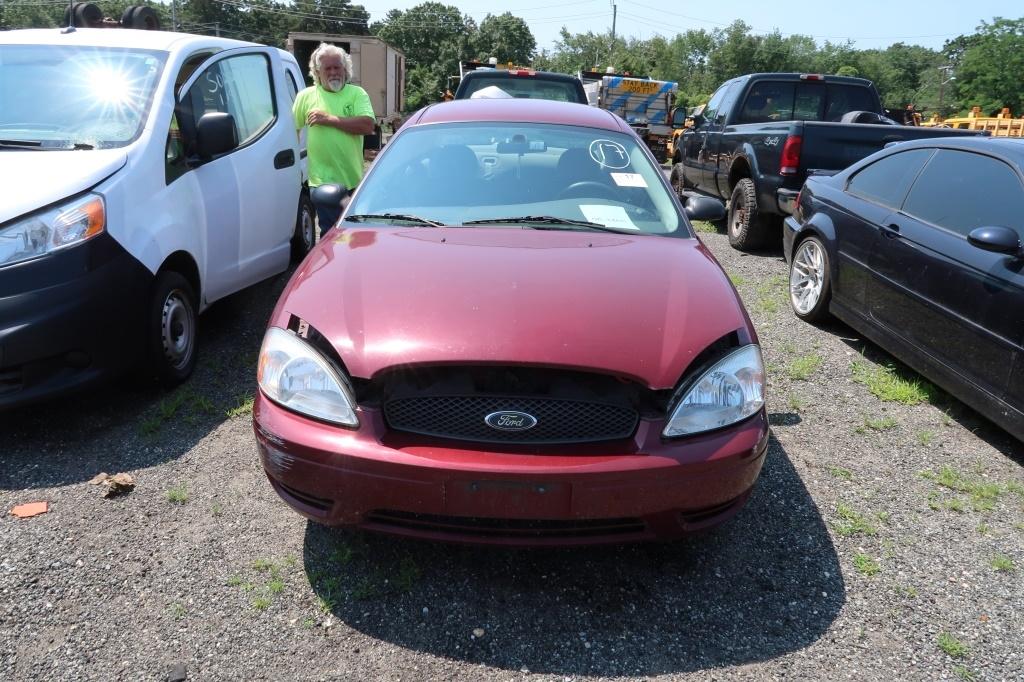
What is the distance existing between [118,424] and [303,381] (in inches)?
72.4

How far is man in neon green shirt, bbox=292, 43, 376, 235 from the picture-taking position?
5363 millimetres

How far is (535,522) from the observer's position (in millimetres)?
2281

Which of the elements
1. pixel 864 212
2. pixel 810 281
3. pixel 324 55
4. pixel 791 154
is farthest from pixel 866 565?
pixel 791 154

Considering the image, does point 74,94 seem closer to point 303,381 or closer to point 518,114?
point 518,114

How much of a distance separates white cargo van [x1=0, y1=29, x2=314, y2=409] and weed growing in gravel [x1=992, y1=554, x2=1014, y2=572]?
3.87 m

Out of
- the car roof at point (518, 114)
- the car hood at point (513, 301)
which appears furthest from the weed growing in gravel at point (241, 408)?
the car roof at point (518, 114)

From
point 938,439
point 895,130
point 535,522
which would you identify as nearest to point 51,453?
point 535,522

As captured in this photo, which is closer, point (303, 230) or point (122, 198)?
point (122, 198)

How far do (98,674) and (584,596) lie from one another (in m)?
1.50

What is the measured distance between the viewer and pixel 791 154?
6887 mm

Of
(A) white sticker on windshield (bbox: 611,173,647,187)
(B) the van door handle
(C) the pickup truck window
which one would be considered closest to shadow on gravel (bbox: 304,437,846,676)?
(A) white sticker on windshield (bbox: 611,173,647,187)

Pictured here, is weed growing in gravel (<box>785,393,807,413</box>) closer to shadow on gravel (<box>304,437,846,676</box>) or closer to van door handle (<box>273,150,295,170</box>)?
shadow on gravel (<box>304,437,846,676</box>)

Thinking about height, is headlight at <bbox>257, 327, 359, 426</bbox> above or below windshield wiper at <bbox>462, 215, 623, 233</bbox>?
below

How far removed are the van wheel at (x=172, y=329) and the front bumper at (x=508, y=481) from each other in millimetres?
1680
